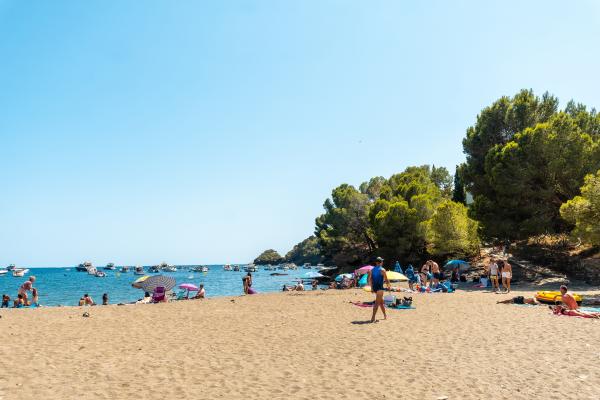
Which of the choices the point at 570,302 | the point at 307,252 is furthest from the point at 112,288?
the point at 307,252

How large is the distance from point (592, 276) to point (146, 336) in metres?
28.9

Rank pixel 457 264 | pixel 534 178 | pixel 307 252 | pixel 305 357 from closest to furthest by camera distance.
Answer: pixel 305 357, pixel 534 178, pixel 457 264, pixel 307 252

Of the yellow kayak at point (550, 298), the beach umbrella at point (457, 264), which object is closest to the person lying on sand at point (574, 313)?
the yellow kayak at point (550, 298)

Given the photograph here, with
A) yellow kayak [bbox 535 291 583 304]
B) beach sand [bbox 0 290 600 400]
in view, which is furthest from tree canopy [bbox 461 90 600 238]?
beach sand [bbox 0 290 600 400]

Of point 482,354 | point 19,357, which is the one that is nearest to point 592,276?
point 482,354

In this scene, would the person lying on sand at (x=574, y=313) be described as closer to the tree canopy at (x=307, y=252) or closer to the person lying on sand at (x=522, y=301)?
the person lying on sand at (x=522, y=301)

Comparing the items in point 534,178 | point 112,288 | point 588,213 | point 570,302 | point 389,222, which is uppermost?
point 534,178

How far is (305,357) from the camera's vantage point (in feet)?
29.7

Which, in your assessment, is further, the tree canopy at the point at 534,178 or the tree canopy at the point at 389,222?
the tree canopy at the point at 389,222

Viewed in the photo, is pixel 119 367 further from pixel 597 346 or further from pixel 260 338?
pixel 597 346

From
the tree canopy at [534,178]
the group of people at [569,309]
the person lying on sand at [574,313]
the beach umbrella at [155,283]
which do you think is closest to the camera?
the person lying on sand at [574,313]

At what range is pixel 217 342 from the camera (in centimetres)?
1086

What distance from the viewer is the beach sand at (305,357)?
6824mm

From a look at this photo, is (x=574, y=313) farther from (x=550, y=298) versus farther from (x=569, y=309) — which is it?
(x=550, y=298)
